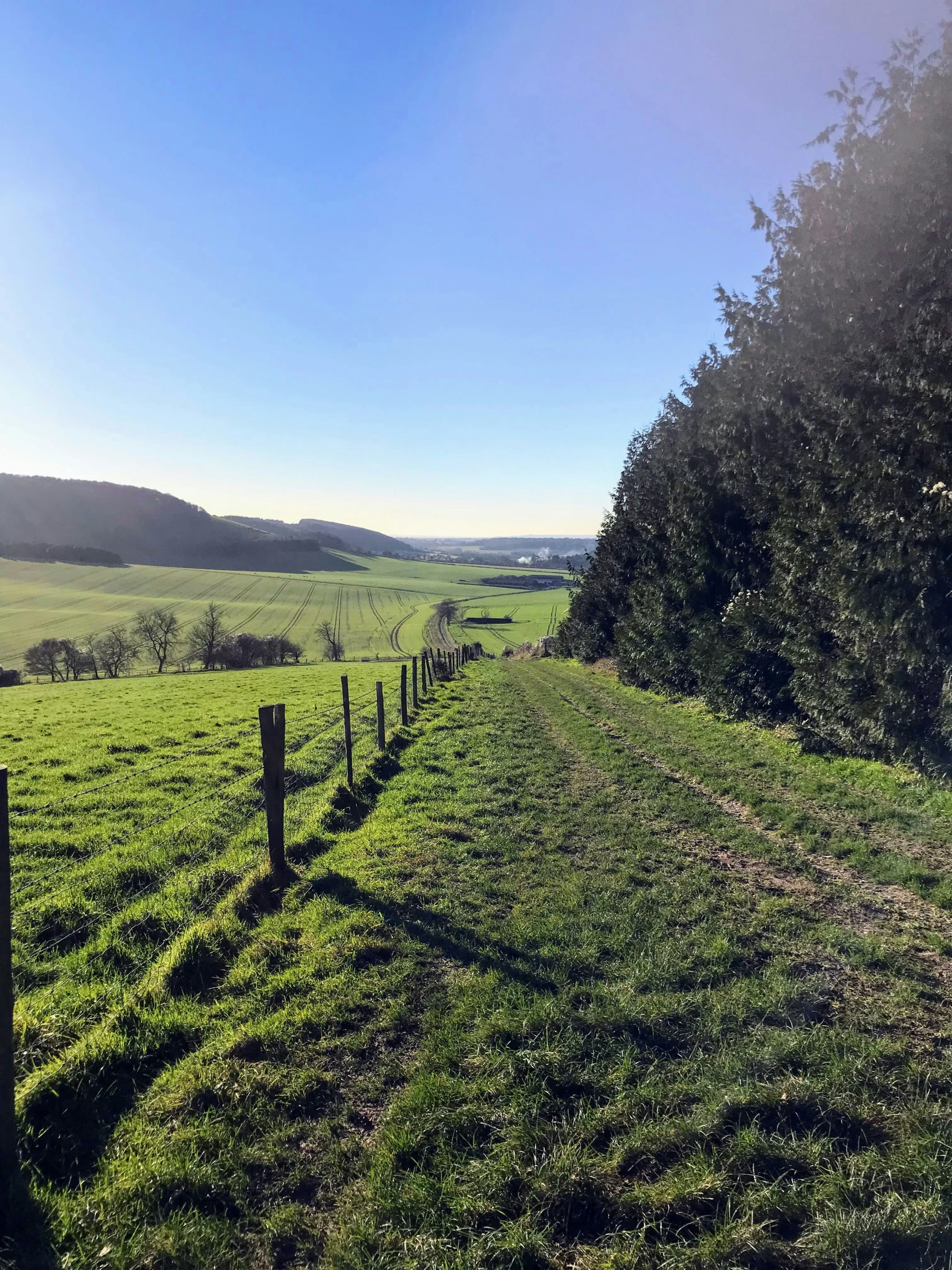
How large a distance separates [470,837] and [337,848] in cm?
175

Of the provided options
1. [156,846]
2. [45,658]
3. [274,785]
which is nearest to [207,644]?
[45,658]

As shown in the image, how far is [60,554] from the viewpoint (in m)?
126

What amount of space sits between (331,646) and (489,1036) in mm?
64495

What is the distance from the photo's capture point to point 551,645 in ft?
145

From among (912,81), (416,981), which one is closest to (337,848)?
(416,981)

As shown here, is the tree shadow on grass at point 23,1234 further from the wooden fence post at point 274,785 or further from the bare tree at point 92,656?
the bare tree at point 92,656

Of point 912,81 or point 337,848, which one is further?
point 912,81

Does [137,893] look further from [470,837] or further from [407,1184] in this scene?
[407,1184]

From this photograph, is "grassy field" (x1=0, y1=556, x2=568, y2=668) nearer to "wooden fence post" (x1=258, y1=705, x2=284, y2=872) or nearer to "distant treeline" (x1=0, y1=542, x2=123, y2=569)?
"distant treeline" (x1=0, y1=542, x2=123, y2=569)

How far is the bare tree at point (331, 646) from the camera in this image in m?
64.4

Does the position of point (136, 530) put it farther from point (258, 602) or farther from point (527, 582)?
point (527, 582)

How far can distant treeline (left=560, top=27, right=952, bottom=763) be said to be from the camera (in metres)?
8.85

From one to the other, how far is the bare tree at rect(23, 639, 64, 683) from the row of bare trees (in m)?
0.05

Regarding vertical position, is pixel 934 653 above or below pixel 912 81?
below
